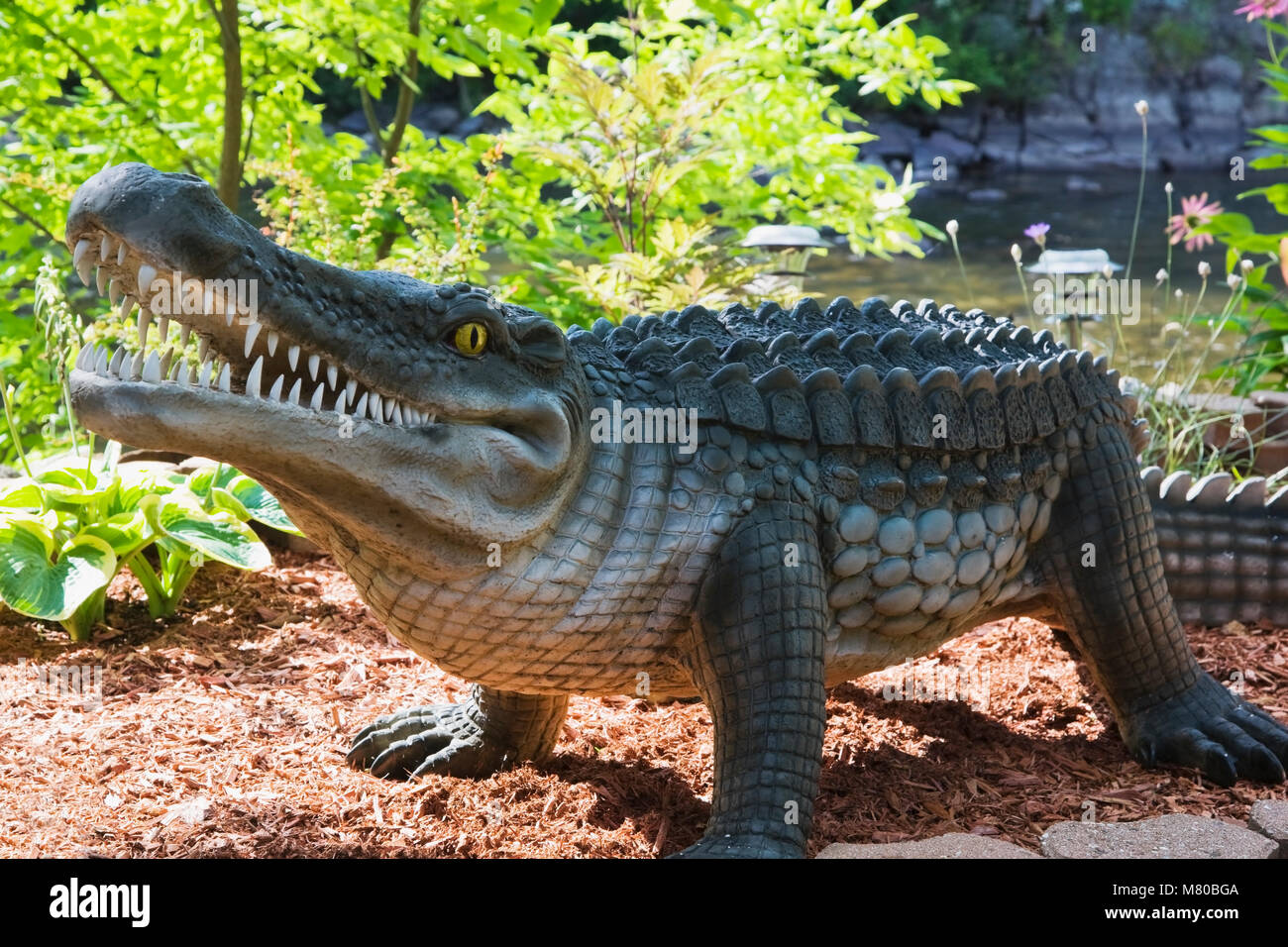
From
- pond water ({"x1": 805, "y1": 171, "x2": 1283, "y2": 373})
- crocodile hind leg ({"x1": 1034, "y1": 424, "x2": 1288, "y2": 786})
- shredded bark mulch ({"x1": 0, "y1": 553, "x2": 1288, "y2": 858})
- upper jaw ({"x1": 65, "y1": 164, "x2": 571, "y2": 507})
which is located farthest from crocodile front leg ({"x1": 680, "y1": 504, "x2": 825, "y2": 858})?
pond water ({"x1": 805, "y1": 171, "x2": 1283, "y2": 373})

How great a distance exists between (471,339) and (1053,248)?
14.3m

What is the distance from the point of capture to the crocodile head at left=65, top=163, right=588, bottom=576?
74.7 inches

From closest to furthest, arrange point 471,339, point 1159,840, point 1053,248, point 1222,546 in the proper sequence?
point 471,339, point 1159,840, point 1222,546, point 1053,248

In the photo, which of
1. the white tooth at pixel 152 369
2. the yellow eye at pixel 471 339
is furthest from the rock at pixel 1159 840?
the white tooth at pixel 152 369

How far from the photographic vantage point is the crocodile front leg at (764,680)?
96.3 inches

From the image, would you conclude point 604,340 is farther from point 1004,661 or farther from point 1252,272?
point 1252,272

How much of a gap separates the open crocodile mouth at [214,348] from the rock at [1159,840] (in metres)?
1.67

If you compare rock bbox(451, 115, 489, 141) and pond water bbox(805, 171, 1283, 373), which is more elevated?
rock bbox(451, 115, 489, 141)

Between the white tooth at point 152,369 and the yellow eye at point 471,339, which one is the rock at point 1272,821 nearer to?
the yellow eye at point 471,339

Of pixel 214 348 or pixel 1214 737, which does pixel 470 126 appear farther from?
pixel 214 348

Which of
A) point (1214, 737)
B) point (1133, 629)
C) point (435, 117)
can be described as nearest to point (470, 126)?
point (435, 117)

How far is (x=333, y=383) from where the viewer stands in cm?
208

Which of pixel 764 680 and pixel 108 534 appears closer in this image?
pixel 764 680

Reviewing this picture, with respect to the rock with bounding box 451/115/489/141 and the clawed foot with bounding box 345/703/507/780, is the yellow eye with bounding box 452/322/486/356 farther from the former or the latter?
the rock with bounding box 451/115/489/141
